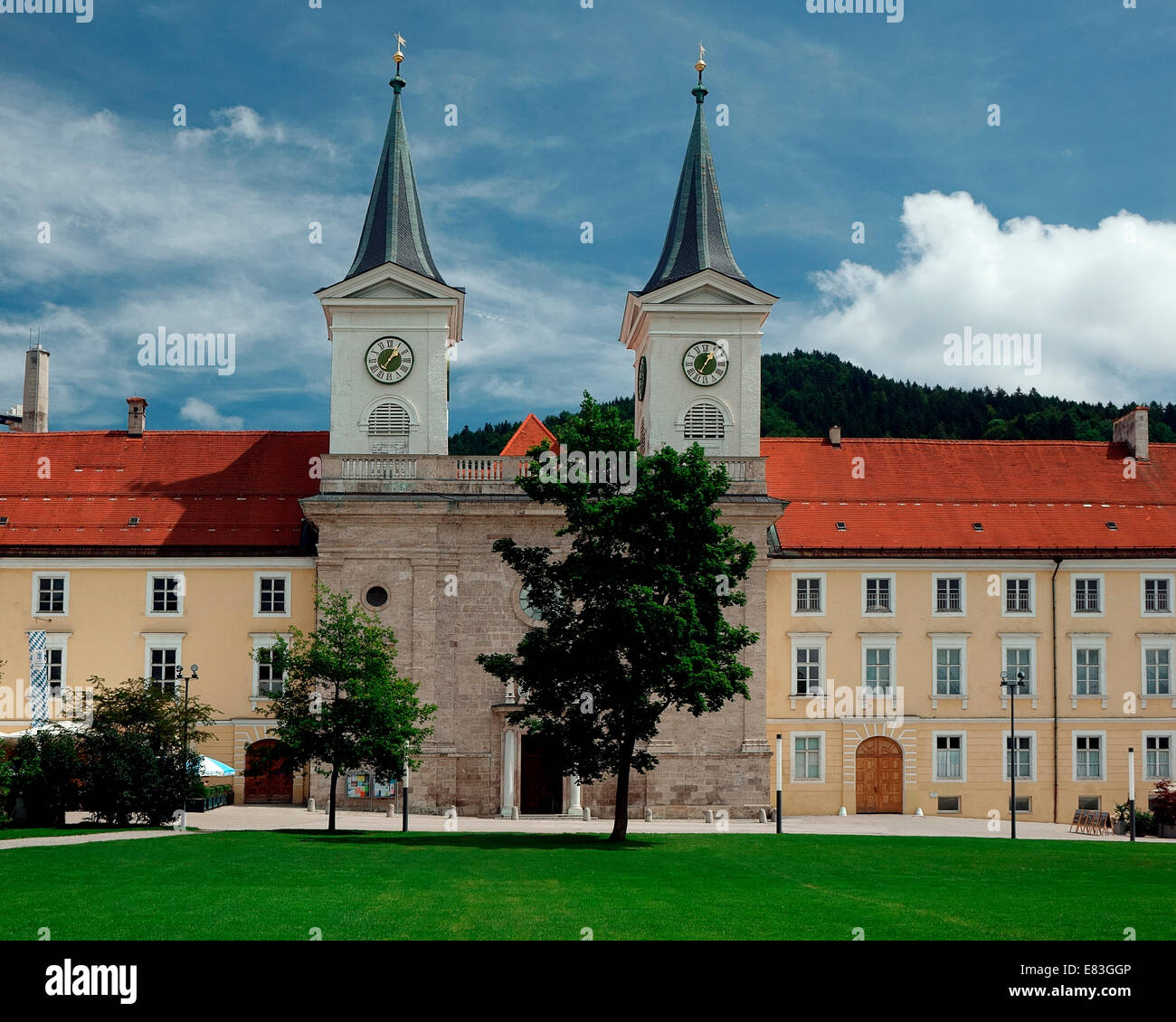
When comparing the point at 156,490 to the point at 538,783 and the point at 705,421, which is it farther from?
the point at 705,421

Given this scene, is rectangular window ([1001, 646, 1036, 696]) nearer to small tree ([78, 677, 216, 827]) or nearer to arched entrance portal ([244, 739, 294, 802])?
arched entrance portal ([244, 739, 294, 802])

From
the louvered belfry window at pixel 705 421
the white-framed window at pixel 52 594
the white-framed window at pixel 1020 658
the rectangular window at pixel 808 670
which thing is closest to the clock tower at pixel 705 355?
the louvered belfry window at pixel 705 421

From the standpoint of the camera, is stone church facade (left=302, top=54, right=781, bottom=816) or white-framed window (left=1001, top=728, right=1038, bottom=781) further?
white-framed window (left=1001, top=728, right=1038, bottom=781)

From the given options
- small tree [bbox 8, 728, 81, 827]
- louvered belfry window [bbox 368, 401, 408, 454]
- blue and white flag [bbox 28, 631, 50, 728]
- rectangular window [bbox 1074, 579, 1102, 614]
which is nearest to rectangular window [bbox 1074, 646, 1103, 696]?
rectangular window [bbox 1074, 579, 1102, 614]

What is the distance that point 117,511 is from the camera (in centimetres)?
4888

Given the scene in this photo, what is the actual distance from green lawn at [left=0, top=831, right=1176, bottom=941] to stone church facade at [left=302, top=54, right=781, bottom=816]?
13.1 metres

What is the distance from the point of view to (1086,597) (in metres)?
48.6

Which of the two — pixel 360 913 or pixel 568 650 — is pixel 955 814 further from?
pixel 360 913

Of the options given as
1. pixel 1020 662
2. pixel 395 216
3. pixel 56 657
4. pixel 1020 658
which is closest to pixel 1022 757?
pixel 1020 662

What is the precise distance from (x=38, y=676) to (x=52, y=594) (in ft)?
9.35

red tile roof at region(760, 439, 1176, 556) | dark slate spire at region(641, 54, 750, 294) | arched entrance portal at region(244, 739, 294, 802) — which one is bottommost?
arched entrance portal at region(244, 739, 294, 802)

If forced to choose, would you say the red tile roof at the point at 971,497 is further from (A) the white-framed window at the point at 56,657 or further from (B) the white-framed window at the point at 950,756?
(A) the white-framed window at the point at 56,657

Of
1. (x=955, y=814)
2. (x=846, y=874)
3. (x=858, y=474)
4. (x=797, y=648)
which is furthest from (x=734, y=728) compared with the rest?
(x=846, y=874)

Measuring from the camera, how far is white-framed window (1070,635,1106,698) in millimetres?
48062
